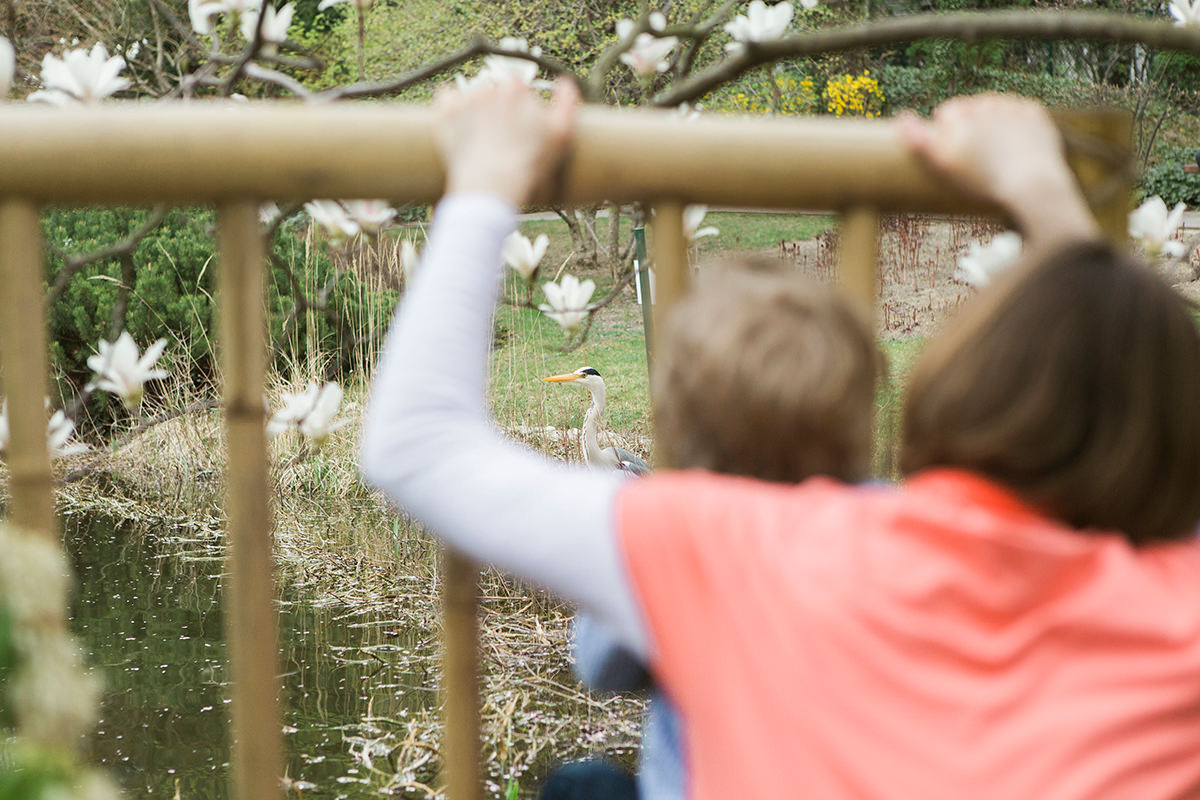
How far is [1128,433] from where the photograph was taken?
0.70 m

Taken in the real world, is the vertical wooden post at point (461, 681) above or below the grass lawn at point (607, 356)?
below

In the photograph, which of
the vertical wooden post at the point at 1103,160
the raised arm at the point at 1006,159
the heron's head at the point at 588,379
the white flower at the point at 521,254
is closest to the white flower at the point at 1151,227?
the vertical wooden post at the point at 1103,160

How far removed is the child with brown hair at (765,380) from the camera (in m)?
0.74

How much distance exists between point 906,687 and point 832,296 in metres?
0.28

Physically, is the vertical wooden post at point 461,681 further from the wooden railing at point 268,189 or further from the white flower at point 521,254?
the white flower at point 521,254

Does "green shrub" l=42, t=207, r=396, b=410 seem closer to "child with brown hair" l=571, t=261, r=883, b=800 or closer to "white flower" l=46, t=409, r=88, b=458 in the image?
"white flower" l=46, t=409, r=88, b=458

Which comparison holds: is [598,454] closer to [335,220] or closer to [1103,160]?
[335,220]

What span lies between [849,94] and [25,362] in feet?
37.5

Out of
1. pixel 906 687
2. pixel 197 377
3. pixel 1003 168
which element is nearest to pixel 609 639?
pixel 906 687

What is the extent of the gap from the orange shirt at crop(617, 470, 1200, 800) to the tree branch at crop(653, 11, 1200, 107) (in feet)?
1.67

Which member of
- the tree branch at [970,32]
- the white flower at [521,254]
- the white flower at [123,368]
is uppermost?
the tree branch at [970,32]

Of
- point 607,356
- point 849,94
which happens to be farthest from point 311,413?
point 849,94

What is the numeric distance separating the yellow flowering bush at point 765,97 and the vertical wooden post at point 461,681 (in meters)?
9.56

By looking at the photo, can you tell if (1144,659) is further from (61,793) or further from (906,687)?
(61,793)
